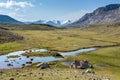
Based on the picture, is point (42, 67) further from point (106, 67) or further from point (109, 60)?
point (109, 60)

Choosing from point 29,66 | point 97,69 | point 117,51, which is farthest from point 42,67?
point 117,51

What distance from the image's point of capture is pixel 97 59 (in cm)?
11606

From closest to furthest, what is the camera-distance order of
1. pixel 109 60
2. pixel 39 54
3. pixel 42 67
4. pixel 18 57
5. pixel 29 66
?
1. pixel 42 67
2. pixel 29 66
3. pixel 109 60
4. pixel 18 57
5. pixel 39 54

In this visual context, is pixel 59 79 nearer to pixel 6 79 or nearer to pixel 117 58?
pixel 6 79

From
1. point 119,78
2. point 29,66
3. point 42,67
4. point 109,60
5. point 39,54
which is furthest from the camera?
point 39,54

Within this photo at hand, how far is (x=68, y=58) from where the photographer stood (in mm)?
118438

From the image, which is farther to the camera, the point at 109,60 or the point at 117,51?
the point at 117,51

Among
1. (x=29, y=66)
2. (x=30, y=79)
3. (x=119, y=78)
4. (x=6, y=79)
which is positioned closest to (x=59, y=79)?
A: (x=30, y=79)

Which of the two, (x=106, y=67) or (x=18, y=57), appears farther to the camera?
(x=18, y=57)

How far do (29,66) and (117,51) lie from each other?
58.9 m

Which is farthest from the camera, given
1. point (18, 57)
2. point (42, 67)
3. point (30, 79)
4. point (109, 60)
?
point (18, 57)

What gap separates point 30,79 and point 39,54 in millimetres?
70064

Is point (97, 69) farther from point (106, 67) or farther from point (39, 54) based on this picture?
point (39, 54)

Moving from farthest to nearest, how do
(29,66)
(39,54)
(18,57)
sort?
1. (39,54)
2. (18,57)
3. (29,66)
